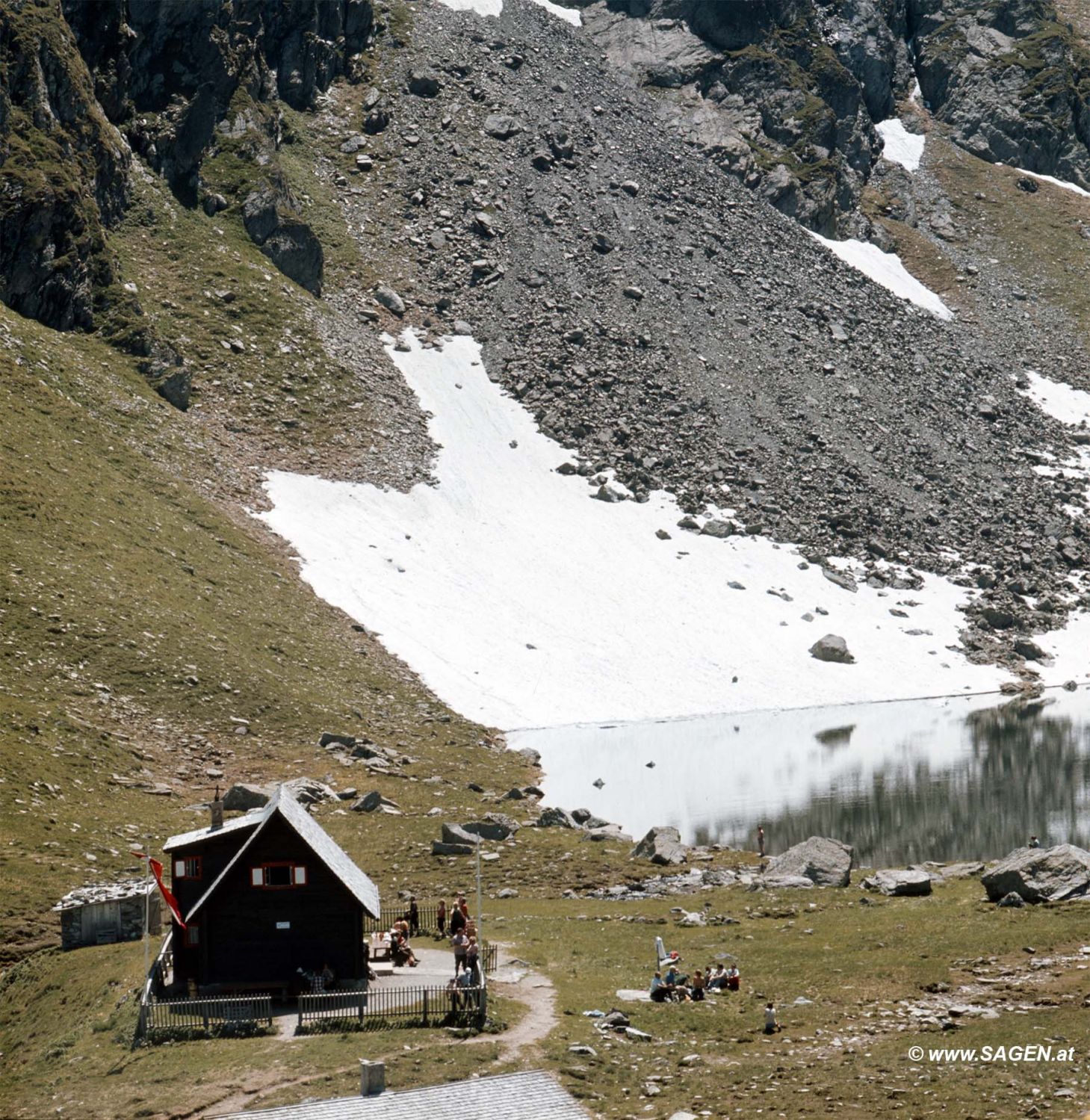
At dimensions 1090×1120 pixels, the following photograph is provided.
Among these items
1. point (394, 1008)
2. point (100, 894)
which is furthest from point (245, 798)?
point (394, 1008)

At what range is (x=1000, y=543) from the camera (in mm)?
130250

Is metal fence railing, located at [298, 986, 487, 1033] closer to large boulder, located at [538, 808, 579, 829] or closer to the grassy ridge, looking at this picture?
the grassy ridge

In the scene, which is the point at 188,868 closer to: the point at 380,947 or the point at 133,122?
the point at 380,947

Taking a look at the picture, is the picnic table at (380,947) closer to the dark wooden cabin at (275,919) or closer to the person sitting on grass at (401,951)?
the person sitting on grass at (401,951)

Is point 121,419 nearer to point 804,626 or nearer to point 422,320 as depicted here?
point 422,320

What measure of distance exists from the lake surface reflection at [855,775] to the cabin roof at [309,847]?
28241 millimetres

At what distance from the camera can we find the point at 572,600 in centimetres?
11081

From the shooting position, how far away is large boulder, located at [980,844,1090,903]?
4762cm

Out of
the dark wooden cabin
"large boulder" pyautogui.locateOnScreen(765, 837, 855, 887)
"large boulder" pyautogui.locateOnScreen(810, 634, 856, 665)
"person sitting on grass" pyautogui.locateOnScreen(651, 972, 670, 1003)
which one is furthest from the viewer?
"large boulder" pyautogui.locateOnScreen(810, 634, 856, 665)

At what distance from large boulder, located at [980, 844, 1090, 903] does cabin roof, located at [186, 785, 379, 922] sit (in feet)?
71.0

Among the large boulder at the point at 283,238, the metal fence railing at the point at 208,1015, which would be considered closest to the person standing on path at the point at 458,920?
the metal fence railing at the point at 208,1015

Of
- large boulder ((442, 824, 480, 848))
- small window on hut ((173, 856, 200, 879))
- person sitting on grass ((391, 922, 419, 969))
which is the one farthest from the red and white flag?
large boulder ((442, 824, 480, 848))

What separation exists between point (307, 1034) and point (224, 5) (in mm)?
133270

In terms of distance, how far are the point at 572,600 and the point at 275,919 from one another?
71.8 meters
